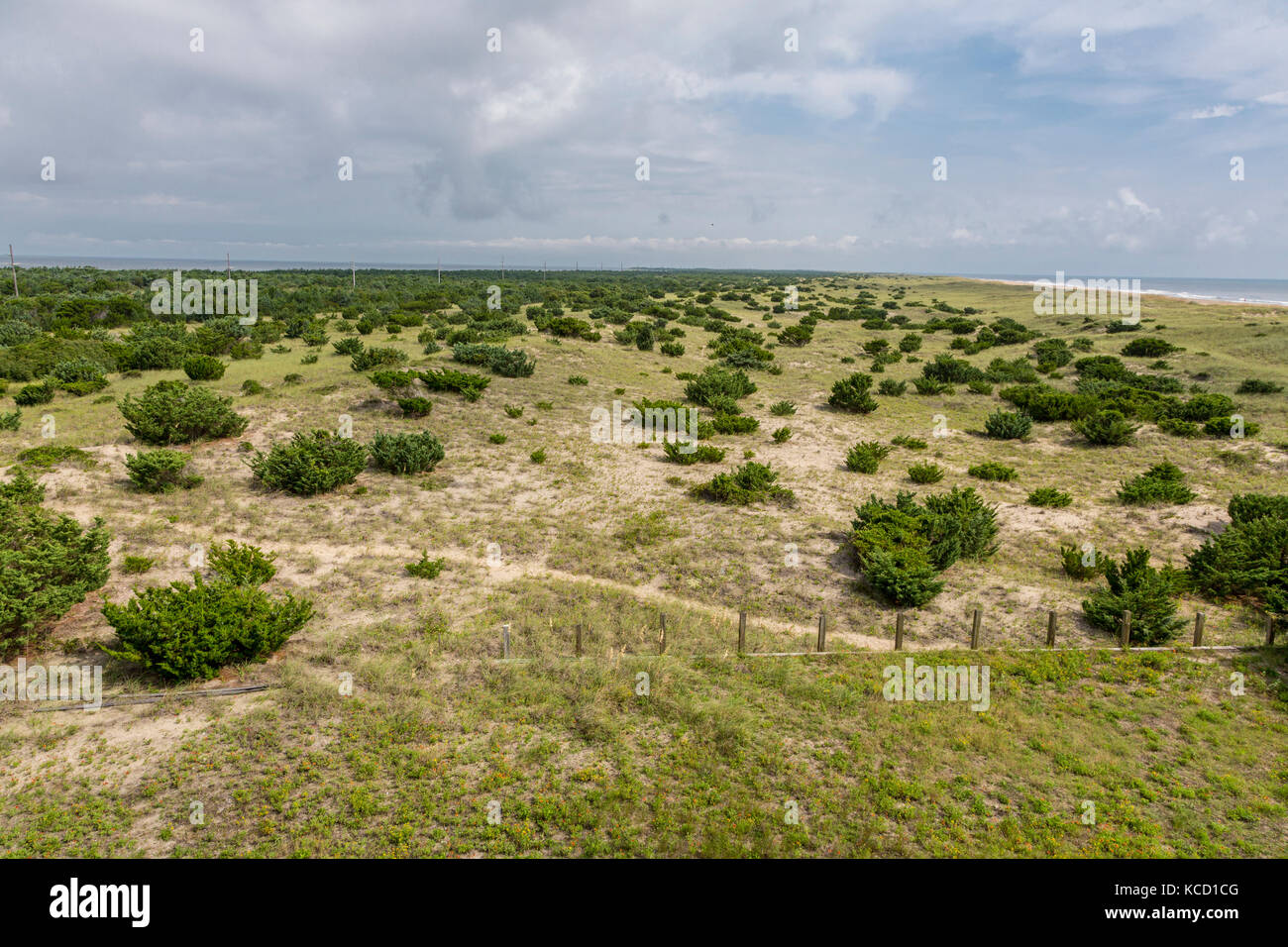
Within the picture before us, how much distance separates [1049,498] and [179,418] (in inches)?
1040

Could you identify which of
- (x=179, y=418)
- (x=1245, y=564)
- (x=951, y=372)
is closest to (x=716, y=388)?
(x=951, y=372)

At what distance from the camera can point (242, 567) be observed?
39.2ft

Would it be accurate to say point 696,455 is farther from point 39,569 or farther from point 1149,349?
point 1149,349

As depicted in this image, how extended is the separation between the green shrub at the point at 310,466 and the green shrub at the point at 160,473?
1637 mm

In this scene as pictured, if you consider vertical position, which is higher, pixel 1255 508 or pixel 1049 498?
pixel 1255 508

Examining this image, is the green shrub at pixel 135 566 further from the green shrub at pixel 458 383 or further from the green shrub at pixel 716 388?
the green shrub at pixel 716 388

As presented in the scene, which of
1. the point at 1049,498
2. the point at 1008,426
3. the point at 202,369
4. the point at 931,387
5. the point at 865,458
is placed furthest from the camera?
the point at 931,387

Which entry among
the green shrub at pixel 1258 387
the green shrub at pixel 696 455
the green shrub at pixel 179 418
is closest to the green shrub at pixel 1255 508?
the green shrub at pixel 696 455

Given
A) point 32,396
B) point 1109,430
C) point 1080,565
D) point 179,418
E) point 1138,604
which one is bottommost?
point 1138,604

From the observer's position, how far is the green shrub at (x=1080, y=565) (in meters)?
13.9
